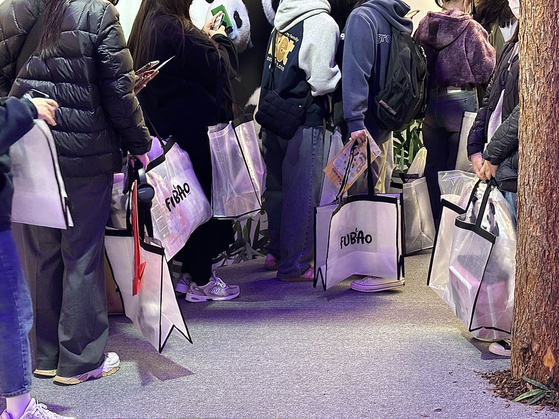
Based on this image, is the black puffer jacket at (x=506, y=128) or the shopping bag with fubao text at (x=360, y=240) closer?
the black puffer jacket at (x=506, y=128)

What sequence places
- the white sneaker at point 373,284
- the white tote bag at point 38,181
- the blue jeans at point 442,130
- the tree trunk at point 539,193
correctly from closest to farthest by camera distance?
the white tote bag at point 38,181 → the tree trunk at point 539,193 → the white sneaker at point 373,284 → the blue jeans at point 442,130

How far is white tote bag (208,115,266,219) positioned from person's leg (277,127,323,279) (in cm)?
28

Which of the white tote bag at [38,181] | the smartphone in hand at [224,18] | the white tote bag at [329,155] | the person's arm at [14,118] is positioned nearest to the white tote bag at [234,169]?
the white tote bag at [329,155]

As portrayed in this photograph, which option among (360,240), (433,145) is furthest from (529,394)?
(433,145)

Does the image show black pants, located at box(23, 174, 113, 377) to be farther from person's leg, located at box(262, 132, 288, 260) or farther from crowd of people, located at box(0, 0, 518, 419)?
person's leg, located at box(262, 132, 288, 260)

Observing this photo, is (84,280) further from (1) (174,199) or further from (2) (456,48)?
(2) (456,48)

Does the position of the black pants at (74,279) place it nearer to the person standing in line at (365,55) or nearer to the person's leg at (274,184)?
the person standing in line at (365,55)

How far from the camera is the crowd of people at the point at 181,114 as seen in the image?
2557mm

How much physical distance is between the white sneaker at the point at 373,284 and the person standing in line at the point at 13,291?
6.79 ft

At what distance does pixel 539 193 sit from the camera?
2.58 metres

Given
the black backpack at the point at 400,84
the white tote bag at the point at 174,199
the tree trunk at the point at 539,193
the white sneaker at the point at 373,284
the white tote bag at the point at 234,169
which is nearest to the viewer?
the tree trunk at the point at 539,193

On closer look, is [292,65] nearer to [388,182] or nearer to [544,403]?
[388,182]

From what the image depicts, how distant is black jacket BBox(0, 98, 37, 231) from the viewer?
2.15 meters

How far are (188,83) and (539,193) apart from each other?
1745 mm
